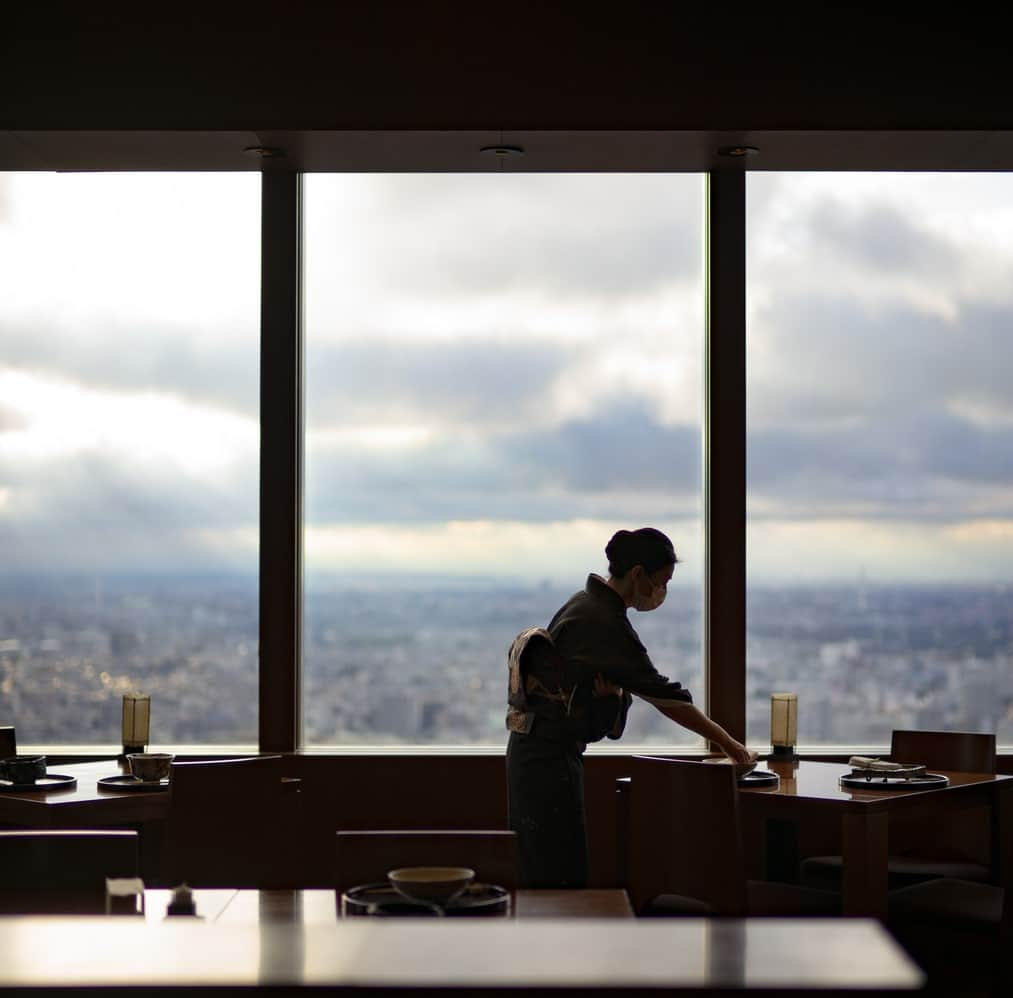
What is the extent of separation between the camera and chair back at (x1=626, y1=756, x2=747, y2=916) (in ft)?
9.98

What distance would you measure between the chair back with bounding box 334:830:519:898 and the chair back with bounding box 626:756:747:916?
919mm

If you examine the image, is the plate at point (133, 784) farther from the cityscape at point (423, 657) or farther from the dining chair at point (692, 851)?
the dining chair at point (692, 851)

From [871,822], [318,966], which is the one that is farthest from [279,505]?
[318,966]

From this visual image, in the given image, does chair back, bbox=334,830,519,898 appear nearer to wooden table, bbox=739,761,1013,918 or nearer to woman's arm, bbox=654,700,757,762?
woman's arm, bbox=654,700,757,762

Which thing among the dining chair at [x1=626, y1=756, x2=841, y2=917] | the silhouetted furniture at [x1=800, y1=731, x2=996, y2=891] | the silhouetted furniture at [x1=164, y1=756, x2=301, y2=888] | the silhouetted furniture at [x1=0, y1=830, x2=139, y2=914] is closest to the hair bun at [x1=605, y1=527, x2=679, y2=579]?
the dining chair at [x1=626, y1=756, x2=841, y2=917]

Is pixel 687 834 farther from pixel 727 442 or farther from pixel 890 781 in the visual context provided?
pixel 727 442

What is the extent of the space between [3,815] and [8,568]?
1507mm

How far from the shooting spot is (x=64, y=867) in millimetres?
2168

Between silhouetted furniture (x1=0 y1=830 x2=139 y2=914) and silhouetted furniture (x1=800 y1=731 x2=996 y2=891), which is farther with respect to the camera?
silhouetted furniture (x1=800 y1=731 x2=996 y2=891)

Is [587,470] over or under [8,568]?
over

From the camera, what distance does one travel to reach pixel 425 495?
4.60 meters
